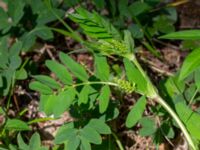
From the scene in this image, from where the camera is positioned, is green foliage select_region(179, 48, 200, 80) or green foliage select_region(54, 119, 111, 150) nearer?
green foliage select_region(179, 48, 200, 80)

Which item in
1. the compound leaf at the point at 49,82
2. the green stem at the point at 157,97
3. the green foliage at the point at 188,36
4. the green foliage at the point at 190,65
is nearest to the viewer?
the green foliage at the point at 190,65

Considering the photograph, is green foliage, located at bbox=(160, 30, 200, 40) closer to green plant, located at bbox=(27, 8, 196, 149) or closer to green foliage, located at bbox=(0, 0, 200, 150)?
green foliage, located at bbox=(0, 0, 200, 150)

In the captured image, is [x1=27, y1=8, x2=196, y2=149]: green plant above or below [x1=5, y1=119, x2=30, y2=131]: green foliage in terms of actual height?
above

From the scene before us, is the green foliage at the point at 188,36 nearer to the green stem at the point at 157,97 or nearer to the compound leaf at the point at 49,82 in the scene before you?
the green stem at the point at 157,97

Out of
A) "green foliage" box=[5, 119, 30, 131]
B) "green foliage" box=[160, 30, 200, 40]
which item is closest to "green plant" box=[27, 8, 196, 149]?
"green foliage" box=[5, 119, 30, 131]

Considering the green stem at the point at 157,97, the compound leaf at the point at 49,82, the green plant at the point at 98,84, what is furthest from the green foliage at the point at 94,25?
the compound leaf at the point at 49,82

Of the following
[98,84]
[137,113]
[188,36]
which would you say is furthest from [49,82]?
[188,36]

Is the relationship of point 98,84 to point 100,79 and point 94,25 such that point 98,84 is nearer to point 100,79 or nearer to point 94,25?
point 100,79

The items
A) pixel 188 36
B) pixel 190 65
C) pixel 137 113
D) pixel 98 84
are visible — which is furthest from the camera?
pixel 98 84

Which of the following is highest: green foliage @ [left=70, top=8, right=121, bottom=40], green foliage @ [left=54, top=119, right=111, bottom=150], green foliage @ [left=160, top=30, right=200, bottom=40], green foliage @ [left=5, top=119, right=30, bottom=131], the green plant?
green foliage @ [left=70, top=8, right=121, bottom=40]

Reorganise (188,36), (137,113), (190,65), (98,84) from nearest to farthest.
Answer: (190,65) → (188,36) → (137,113) → (98,84)

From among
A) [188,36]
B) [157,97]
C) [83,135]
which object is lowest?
[83,135]

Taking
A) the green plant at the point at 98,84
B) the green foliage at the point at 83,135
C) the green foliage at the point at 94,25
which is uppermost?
the green foliage at the point at 94,25

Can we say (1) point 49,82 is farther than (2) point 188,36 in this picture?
Yes
